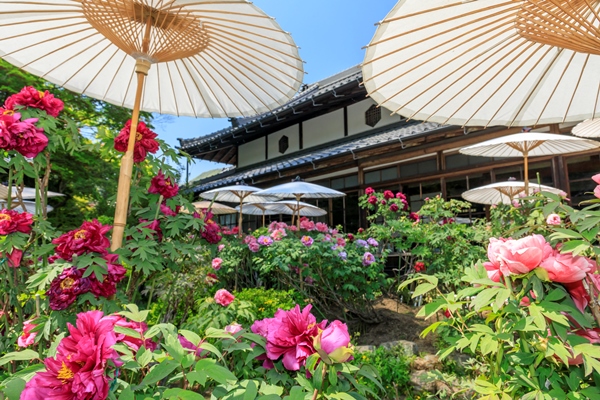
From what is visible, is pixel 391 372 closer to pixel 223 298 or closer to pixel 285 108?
pixel 223 298

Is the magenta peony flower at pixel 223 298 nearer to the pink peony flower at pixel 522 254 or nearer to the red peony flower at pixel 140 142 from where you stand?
the red peony flower at pixel 140 142

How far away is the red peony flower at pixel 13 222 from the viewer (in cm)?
161

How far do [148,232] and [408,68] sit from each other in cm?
157

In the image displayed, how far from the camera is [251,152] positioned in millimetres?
13664

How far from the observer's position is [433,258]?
4.98 m

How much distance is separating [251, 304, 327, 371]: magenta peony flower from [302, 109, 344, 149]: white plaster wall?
31.4 ft

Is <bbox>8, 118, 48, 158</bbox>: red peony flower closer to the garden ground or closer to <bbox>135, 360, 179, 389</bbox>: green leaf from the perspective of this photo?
<bbox>135, 360, 179, 389</bbox>: green leaf

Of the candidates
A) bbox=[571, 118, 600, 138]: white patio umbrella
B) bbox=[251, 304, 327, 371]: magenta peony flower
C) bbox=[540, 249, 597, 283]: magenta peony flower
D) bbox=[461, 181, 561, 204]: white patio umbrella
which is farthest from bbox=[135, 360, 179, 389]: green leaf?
bbox=[461, 181, 561, 204]: white patio umbrella

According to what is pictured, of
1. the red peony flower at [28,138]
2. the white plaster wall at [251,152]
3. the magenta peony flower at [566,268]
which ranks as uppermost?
the white plaster wall at [251,152]

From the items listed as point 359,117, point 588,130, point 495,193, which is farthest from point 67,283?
point 359,117

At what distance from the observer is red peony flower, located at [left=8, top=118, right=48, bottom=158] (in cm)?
161

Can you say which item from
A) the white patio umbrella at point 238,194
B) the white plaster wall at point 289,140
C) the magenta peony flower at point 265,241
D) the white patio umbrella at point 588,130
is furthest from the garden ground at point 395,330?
the white plaster wall at point 289,140

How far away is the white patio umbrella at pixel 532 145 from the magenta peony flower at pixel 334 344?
4.02 m

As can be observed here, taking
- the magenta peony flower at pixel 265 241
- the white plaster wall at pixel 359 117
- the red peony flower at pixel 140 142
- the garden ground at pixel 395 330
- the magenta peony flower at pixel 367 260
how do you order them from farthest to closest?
the white plaster wall at pixel 359 117, the magenta peony flower at pixel 265 241, the magenta peony flower at pixel 367 260, the garden ground at pixel 395 330, the red peony flower at pixel 140 142
